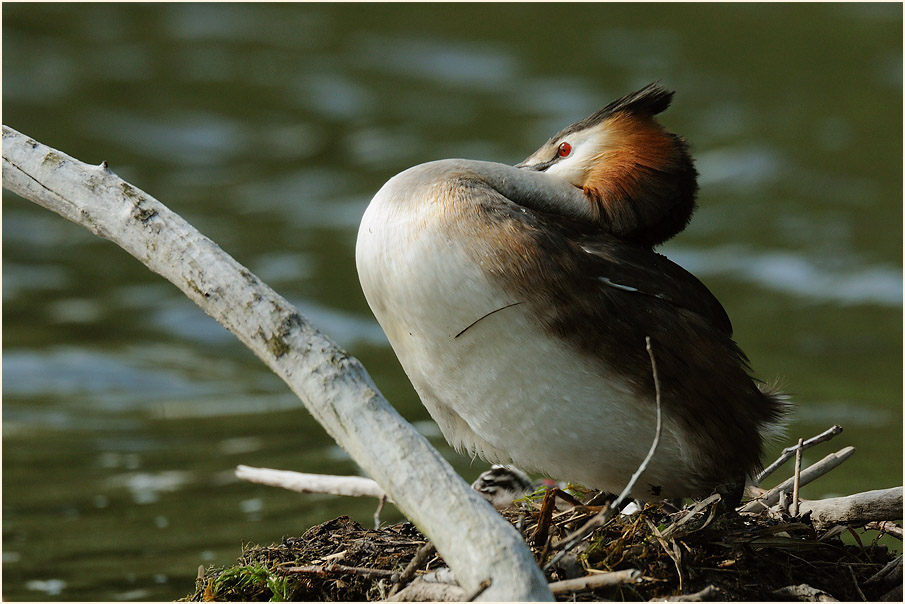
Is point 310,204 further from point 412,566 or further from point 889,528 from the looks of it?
point 412,566

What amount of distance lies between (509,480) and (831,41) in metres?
22.1

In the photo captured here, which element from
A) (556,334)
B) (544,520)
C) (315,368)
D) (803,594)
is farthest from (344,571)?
(803,594)

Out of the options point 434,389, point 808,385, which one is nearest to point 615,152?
point 434,389

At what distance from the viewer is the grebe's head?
537cm

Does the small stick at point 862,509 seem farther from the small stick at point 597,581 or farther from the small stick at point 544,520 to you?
the small stick at point 597,581

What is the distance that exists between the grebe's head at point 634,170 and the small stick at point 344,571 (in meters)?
1.83

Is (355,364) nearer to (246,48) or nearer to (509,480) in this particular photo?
(509,480)

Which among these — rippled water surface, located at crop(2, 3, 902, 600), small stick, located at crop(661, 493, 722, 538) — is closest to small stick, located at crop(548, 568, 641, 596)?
small stick, located at crop(661, 493, 722, 538)

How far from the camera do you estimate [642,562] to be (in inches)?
181

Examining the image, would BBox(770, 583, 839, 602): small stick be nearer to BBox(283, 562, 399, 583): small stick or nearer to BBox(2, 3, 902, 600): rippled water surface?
BBox(283, 562, 399, 583): small stick

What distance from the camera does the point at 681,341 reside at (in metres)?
4.95

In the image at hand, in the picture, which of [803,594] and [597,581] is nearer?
[597,581]

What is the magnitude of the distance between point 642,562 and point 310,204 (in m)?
18.6

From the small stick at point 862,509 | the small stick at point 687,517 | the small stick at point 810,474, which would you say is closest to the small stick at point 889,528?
the small stick at point 862,509
